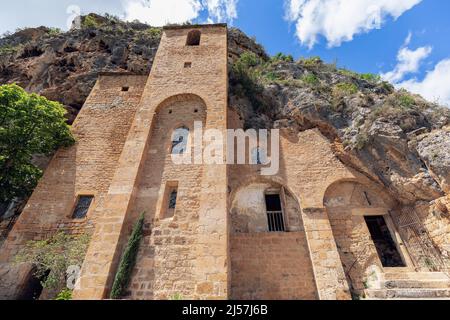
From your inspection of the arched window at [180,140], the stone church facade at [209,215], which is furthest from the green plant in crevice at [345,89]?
the arched window at [180,140]

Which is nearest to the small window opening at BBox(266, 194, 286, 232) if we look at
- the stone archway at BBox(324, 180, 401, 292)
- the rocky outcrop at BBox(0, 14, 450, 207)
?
the stone archway at BBox(324, 180, 401, 292)

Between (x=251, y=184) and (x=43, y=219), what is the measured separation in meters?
8.87

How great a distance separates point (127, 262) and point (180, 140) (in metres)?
5.12

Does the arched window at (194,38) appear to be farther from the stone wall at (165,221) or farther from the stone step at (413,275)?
the stone step at (413,275)

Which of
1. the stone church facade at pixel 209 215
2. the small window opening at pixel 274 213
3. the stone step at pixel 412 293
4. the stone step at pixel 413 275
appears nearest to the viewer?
the stone church facade at pixel 209 215

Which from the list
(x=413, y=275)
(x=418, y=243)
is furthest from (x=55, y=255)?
(x=418, y=243)

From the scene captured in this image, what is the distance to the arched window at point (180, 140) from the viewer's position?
9703mm

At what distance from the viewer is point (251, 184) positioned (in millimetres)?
11195

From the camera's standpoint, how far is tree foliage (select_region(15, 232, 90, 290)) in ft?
25.0

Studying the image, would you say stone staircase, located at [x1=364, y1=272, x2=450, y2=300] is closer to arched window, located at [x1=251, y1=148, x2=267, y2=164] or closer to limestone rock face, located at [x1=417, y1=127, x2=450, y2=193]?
limestone rock face, located at [x1=417, y1=127, x2=450, y2=193]

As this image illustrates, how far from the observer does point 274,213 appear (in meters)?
10.6

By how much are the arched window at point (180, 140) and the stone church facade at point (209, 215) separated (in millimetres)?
262

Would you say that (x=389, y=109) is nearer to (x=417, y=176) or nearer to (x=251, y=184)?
(x=417, y=176)
